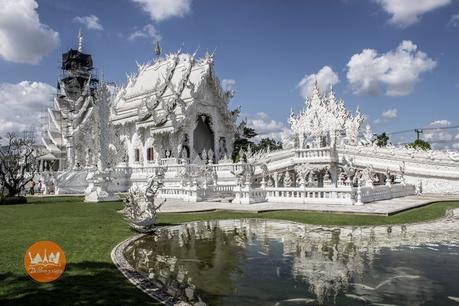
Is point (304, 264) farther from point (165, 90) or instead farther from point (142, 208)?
point (165, 90)

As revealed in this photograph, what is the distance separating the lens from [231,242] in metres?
9.32

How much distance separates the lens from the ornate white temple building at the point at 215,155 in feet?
67.3

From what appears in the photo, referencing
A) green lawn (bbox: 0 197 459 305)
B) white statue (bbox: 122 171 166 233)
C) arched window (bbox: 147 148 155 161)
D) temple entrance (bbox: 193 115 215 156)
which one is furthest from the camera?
arched window (bbox: 147 148 155 161)

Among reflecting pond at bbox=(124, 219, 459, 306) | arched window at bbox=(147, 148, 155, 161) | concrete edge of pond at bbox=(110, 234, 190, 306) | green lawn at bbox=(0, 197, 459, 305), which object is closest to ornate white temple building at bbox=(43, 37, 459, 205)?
arched window at bbox=(147, 148, 155, 161)

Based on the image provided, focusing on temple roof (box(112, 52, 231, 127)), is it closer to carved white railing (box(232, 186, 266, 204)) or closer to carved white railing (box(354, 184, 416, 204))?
carved white railing (box(232, 186, 266, 204))

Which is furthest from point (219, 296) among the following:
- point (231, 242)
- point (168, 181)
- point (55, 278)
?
point (168, 181)

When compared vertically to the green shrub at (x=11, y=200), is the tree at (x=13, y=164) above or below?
Result: above

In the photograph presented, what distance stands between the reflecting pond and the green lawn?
624 millimetres

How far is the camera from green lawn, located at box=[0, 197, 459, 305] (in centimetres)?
529

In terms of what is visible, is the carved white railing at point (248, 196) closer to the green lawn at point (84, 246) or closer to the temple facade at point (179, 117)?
the green lawn at point (84, 246)

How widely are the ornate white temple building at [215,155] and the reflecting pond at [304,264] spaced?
6.54 metres

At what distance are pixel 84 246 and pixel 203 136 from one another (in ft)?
90.7

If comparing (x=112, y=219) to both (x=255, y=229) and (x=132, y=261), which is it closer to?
(x=255, y=229)

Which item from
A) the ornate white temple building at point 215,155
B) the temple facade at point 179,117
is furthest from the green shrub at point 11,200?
the temple facade at point 179,117
